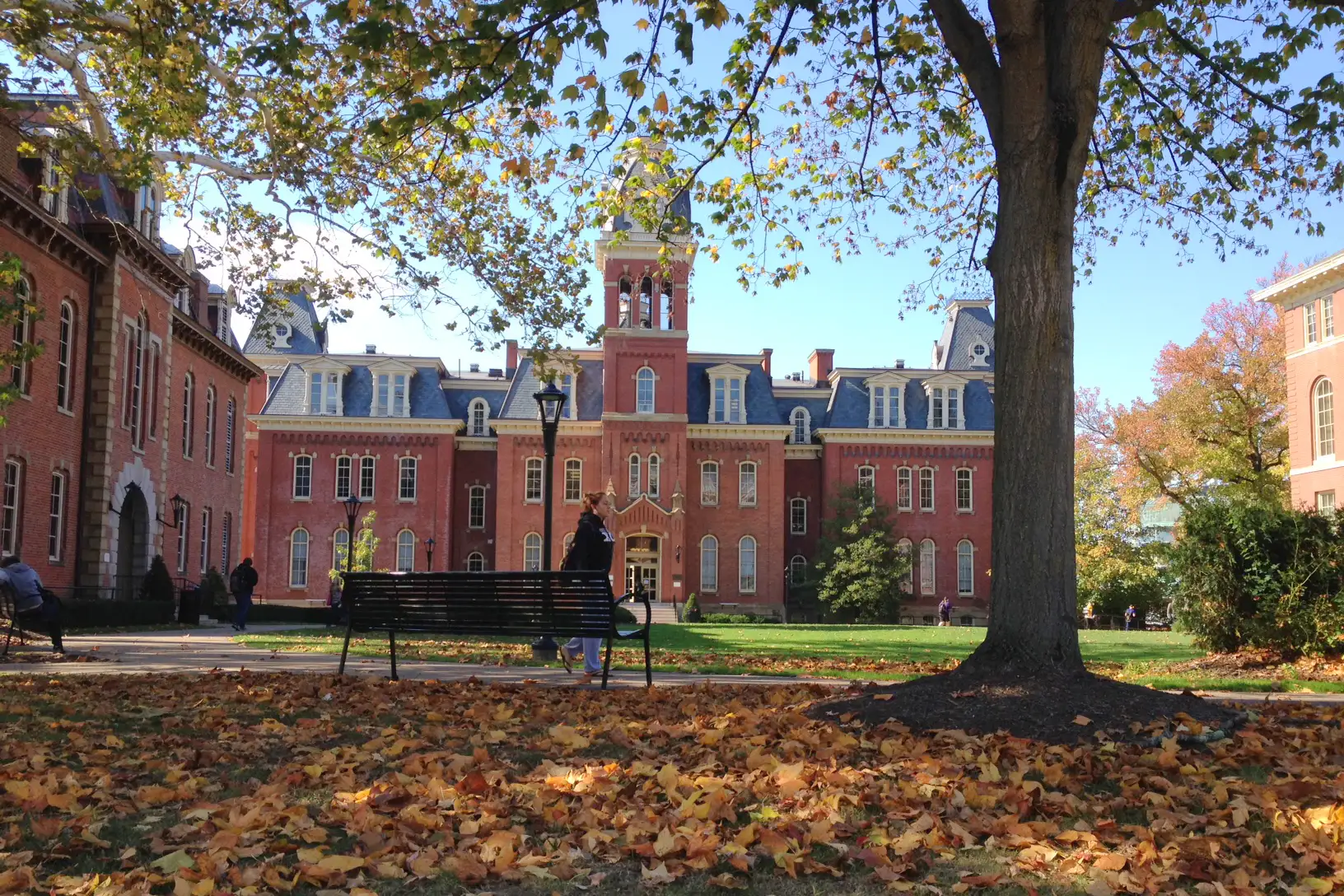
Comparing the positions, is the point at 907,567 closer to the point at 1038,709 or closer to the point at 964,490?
the point at 964,490

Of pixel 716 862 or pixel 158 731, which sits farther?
pixel 158 731

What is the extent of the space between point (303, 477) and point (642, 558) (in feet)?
53.7

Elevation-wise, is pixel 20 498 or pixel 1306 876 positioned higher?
pixel 20 498

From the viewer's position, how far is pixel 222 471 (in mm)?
38500

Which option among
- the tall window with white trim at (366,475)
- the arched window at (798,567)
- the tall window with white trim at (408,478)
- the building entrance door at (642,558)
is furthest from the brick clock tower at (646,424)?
the tall window with white trim at (366,475)

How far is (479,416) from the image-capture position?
55.2m

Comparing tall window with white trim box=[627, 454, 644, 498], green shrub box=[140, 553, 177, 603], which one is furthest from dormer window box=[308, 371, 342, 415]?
green shrub box=[140, 553, 177, 603]

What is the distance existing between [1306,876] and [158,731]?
6.03m

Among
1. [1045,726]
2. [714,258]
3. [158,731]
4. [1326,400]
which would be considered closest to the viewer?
[1045,726]

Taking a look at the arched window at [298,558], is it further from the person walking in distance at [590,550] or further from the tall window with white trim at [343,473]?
the person walking in distance at [590,550]

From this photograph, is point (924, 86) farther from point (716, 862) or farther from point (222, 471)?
point (222, 471)

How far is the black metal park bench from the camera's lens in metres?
8.86

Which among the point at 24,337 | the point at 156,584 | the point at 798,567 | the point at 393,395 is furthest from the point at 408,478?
the point at 24,337

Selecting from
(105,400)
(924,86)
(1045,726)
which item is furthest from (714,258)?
(105,400)
